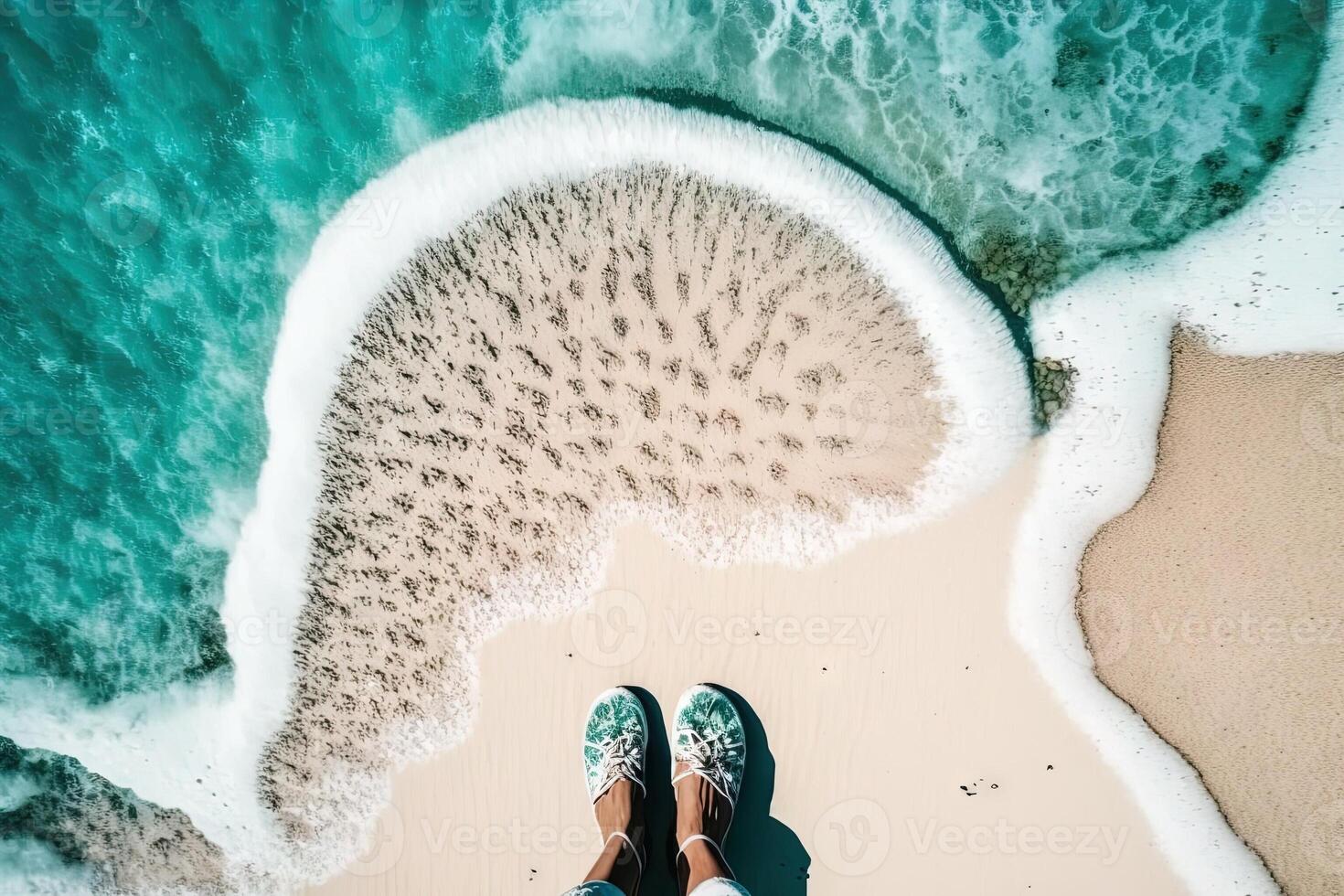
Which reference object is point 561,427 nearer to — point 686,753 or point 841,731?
point 686,753

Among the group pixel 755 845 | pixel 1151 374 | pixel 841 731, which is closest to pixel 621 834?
pixel 755 845

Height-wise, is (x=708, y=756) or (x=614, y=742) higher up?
(x=614, y=742)

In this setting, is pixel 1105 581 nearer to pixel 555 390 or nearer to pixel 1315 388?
pixel 1315 388

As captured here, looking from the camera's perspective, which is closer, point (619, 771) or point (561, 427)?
point (619, 771)

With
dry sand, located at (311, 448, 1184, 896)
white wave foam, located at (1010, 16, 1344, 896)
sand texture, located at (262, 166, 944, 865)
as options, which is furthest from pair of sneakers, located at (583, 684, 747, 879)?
white wave foam, located at (1010, 16, 1344, 896)

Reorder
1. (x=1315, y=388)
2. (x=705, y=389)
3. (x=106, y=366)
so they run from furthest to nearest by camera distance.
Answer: (x=106, y=366) → (x=705, y=389) → (x=1315, y=388)

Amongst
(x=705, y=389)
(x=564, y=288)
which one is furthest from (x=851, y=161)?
(x=564, y=288)
